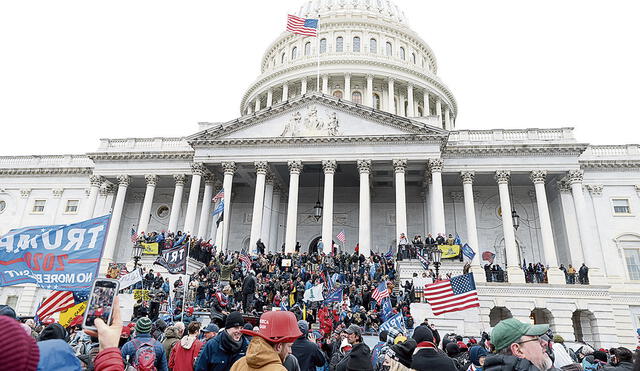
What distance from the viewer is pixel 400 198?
102 ft

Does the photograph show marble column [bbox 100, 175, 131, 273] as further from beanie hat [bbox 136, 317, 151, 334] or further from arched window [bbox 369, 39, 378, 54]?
arched window [bbox 369, 39, 378, 54]

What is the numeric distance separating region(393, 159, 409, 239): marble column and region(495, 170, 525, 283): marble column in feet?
24.6

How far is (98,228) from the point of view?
5.71m

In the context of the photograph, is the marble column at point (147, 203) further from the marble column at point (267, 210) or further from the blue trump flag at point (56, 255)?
the blue trump flag at point (56, 255)

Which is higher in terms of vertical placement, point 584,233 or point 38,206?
point 38,206

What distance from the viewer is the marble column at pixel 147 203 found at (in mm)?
35438

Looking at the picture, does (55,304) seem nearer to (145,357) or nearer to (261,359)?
(145,357)

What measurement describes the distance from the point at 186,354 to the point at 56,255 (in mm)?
2260

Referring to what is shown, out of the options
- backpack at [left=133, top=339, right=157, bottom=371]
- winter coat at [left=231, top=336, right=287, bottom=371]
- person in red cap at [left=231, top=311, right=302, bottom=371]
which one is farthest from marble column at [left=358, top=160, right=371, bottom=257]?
winter coat at [left=231, top=336, right=287, bottom=371]

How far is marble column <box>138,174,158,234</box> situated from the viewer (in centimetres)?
3544

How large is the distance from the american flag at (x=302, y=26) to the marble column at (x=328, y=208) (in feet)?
54.9

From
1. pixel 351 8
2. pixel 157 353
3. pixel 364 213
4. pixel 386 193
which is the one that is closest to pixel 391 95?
pixel 351 8

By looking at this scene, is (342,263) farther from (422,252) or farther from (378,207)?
(378,207)

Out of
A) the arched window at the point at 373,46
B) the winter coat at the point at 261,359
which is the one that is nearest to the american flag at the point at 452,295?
the winter coat at the point at 261,359
